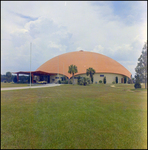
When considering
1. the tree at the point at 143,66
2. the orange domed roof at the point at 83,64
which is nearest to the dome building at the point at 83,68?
the orange domed roof at the point at 83,64

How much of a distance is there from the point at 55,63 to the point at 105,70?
20952 mm

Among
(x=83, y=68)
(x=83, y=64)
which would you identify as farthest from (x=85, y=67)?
(x=83, y=64)

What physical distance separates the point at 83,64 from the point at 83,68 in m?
1.97

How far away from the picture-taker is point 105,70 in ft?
150

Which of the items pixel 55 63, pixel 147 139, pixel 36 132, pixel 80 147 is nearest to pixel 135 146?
pixel 147 139

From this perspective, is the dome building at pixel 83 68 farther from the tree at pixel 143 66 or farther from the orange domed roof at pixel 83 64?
the tree at pixel 143 66

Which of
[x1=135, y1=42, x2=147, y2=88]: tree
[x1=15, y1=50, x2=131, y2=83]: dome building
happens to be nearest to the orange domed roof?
[x1=15, y1=50, x2=131, y2=83]: dome building

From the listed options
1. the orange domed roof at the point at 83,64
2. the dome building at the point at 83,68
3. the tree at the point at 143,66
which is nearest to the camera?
the tree at the point at 143,66

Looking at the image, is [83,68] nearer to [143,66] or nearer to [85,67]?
[85,67]

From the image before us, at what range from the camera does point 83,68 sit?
149 feet

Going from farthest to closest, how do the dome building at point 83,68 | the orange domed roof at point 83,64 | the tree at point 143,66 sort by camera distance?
the orange domed roof at point 83,64
the dome building at point 83,68
the tree at point 143,66

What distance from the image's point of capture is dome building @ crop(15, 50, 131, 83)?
4503 centimetres

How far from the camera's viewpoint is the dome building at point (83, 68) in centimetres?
4503

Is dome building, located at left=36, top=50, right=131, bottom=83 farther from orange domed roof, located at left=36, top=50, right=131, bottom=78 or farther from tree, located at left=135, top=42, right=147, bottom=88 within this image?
tree, located at left=135, top=42, right=147, bottom=88
